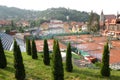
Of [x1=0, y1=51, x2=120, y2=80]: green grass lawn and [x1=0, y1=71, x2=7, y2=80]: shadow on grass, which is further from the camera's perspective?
[x1=0, y1=51, x2=120, y2=80]: green grass lawn

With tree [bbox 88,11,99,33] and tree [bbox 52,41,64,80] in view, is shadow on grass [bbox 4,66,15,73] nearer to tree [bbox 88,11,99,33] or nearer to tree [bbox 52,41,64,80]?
tree [bbox 52,41,64,80]

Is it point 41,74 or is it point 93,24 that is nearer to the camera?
point 41,74

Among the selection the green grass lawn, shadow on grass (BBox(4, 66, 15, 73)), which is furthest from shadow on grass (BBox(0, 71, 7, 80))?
shadow on grass (BBox(4, 66, 15, 73))

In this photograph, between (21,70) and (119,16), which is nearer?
(21,70)

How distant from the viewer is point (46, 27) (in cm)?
14075

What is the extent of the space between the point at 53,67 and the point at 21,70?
3212 millimetres

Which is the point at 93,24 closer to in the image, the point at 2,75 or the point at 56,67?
the point at 56,67

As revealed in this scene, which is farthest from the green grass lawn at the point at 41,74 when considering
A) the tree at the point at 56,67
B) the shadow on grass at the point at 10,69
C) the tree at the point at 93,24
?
the tree at the point at 93,24

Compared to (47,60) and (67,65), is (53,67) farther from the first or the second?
(47,60)

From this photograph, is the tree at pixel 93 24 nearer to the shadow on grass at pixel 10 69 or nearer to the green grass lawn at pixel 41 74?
the green grass lawn at pixel 41 74

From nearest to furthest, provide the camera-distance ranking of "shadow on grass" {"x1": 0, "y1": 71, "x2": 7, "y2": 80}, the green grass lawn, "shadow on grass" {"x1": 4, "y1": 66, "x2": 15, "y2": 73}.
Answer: "shadow on grass" {"x1": 0, "y1": 71, "x2": 7, "y2": 80} → the green grass lawn → "shadow on grass" {"x1": 4, "y1": 66, "x2": 15, "y2": 73}

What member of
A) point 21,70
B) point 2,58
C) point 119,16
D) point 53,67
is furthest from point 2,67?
point 119,16

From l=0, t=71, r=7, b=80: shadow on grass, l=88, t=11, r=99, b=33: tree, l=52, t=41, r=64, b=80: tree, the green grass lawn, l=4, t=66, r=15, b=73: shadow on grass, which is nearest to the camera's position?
l=0, t=71, r=7, b=80: shadow on grass

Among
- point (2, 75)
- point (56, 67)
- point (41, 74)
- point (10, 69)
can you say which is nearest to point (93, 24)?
point (41, 74)
